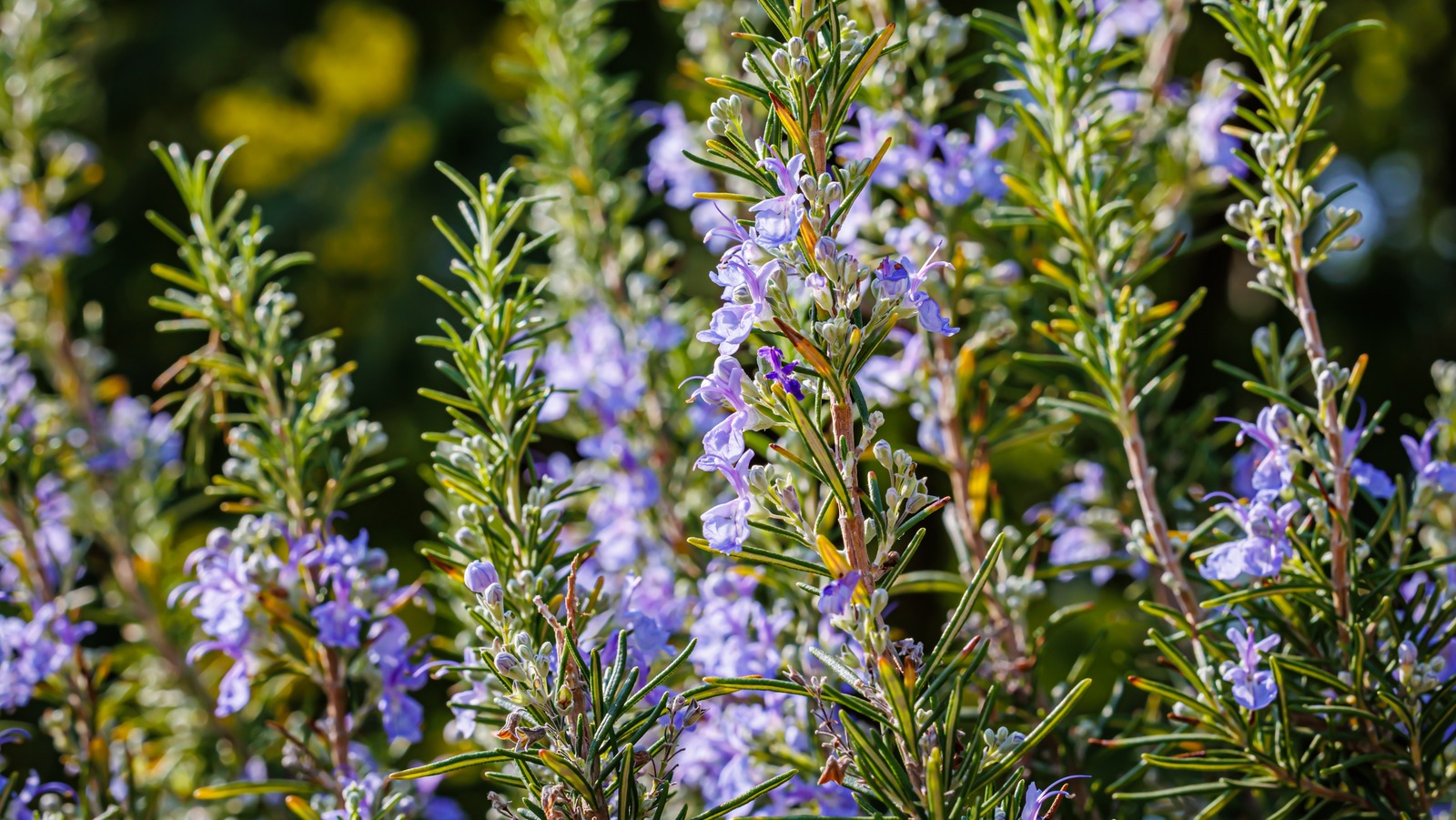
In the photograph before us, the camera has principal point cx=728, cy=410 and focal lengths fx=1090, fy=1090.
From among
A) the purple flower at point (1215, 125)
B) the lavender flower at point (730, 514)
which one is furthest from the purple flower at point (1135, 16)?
the lavender flower at point (730, 514)

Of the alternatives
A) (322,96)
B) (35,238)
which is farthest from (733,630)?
(322,96)

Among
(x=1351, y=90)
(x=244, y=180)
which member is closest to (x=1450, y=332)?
(x=1351, y=90)

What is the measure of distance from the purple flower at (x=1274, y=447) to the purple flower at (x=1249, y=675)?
136 mm

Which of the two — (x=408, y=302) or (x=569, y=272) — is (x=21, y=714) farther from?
(x=569, y=272)

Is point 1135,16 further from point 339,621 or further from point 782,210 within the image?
point 339,621

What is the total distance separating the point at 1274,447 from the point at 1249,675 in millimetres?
214

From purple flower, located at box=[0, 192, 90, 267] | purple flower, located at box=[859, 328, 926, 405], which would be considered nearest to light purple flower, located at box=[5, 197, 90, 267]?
purple flower, located at box=[0, 192, 90, 267]

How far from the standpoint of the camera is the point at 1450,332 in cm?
344

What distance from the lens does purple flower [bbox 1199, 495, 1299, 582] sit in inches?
38.6

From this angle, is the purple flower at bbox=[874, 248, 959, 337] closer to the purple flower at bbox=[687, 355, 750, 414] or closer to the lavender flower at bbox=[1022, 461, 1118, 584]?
the purple flower at bbox=[687, 355, 750, 414]

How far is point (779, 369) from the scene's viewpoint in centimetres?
84

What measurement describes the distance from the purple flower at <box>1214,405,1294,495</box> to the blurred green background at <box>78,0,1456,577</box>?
71.7 inches

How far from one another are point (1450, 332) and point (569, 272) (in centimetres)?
309

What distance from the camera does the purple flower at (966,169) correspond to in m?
1.31
